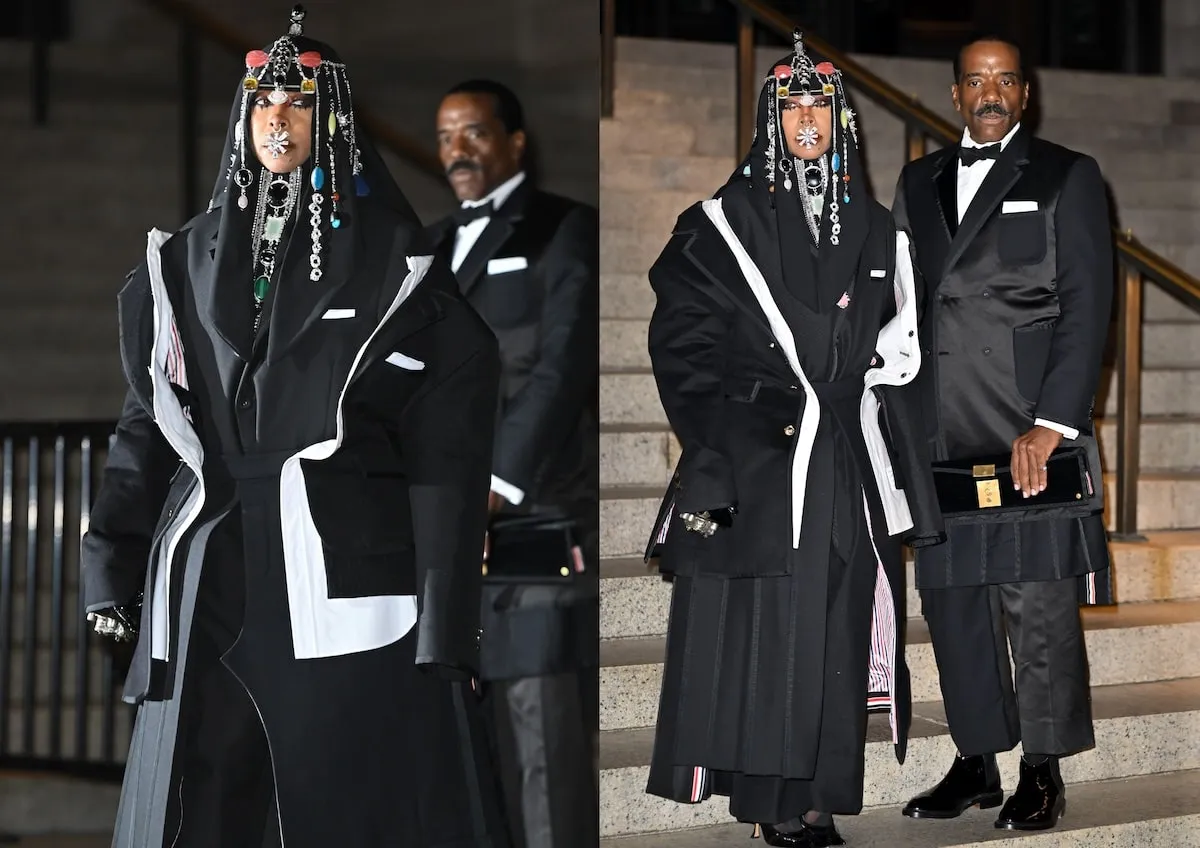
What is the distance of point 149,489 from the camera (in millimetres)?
1829

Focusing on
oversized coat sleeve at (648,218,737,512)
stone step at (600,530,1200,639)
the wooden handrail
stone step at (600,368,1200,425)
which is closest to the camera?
the wooden handrail

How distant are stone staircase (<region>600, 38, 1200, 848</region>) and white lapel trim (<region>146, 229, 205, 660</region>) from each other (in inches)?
57.7

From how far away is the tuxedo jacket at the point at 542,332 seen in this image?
5.86 ft

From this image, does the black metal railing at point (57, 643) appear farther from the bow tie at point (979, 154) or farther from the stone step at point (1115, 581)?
the bow tie at point (979, 154)

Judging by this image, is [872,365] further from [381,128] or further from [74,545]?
[74,545]

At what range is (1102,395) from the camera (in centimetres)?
486

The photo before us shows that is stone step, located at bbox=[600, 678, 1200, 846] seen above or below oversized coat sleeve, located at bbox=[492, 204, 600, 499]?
below

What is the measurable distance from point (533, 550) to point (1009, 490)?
1562mm

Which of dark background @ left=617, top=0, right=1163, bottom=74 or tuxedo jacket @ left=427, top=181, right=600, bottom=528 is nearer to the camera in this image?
tuxedo jacket @ left=427, top=181, right=600, bottom=528

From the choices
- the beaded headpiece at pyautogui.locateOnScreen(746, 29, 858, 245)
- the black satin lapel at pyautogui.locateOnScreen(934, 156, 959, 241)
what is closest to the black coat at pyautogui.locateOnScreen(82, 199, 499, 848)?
the beaded headpiece at pyautogui.locateOnScreen(746, 29, 858, 245)

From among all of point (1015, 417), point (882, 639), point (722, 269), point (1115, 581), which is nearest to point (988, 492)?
point (1015, 417)

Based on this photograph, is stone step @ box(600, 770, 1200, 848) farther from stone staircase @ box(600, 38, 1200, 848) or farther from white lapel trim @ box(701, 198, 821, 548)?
white lapel trim @ box(701, 198, 821, 548)

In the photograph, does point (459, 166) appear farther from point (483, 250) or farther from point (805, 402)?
point (805, 402)

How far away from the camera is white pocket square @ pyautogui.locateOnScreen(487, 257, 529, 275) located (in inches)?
70.7
